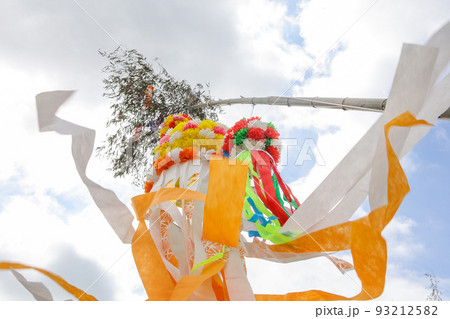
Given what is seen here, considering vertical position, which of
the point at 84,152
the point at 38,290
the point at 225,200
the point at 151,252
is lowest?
the point at 38,290

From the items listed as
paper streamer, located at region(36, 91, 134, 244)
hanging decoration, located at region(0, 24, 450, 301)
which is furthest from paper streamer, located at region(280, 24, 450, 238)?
paper streamer, located at region(36, 91, 134, 244)

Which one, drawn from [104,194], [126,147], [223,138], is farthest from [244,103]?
[104,194]

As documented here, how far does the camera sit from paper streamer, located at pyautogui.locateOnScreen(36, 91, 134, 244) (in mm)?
→ 1327

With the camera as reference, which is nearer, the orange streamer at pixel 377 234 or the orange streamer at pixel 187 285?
the orange streamer at pixel 377 234

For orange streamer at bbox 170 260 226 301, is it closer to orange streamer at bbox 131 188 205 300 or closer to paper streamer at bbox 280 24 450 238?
orange streamer at bbox 131 188 205 300

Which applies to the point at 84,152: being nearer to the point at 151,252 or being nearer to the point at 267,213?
the point at 151,252

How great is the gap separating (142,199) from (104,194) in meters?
0.13

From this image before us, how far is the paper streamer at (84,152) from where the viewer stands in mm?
1327

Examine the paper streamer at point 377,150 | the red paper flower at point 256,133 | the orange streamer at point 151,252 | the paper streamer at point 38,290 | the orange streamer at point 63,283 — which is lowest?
the paper streamer at point 38,290

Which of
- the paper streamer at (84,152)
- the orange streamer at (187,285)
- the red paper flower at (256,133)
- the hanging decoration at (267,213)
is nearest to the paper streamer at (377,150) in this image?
the hanging decoration at (267,213)

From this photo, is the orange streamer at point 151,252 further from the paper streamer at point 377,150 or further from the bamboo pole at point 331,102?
the bamboo pole at point 331,102

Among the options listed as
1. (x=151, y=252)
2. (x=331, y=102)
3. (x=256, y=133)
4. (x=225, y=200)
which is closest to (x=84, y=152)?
(x=151, y=252)

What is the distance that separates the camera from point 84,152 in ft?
4.36

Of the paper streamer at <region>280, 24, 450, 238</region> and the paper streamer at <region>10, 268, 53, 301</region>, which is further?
the paper streamer at <region>10, 268, 53, 301</region>
